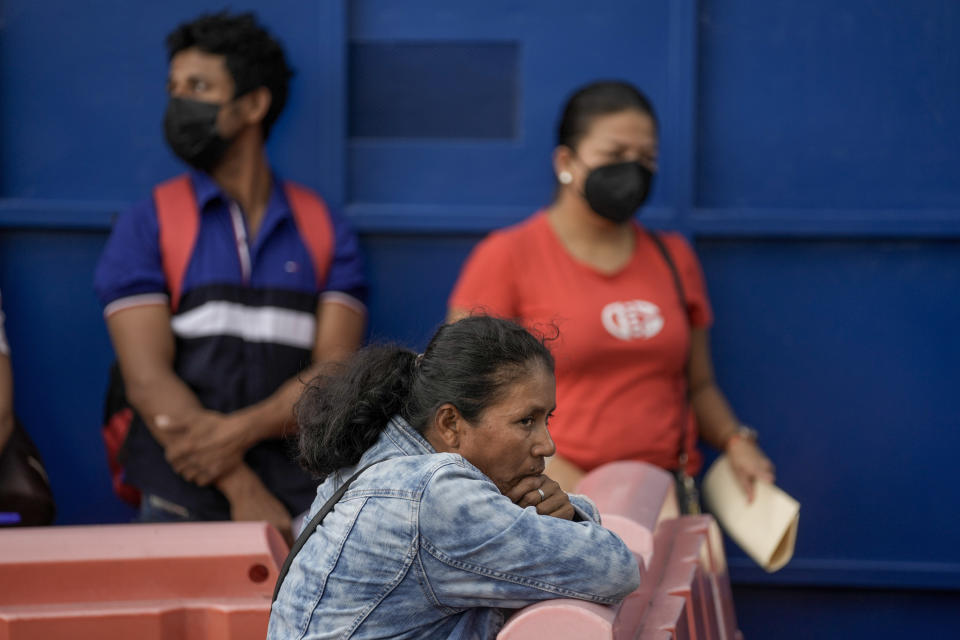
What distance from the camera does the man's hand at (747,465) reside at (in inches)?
120

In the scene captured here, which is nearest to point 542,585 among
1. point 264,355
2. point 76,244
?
point 264,355

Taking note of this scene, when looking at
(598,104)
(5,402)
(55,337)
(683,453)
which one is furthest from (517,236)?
(55,337)

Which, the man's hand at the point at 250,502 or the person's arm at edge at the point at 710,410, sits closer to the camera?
the man's hand at the point at 250,502

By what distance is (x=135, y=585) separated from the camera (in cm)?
228

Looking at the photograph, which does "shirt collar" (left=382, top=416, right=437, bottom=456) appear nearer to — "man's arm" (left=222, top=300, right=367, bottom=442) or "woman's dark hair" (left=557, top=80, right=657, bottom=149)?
"man's arm" (left=222, top=300, right=367, bottom=442)

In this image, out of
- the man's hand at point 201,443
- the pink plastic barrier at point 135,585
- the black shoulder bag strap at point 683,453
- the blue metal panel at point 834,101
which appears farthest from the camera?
the blue metal panel at point 834,101

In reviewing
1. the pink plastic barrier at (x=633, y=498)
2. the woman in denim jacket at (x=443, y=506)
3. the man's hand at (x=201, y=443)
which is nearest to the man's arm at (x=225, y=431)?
the man's hand at (x=201, y=443)

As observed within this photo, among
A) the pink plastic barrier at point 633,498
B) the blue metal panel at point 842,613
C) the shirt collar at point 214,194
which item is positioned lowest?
the blue metal panel at point 842,613

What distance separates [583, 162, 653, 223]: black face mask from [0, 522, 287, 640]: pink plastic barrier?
1312mm

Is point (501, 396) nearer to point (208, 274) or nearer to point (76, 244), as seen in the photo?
point (208, 274)

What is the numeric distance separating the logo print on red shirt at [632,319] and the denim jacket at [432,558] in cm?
122

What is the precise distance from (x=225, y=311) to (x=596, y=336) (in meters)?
1.00

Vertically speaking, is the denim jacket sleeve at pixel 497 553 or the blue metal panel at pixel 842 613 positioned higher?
the denim jacket sleeve at pixel 497 553

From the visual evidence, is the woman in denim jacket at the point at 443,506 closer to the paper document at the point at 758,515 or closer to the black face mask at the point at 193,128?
the paper document at the point at 758,515
